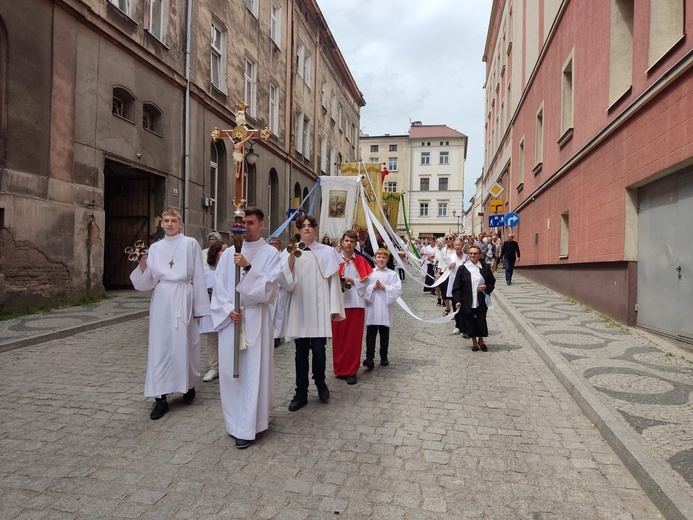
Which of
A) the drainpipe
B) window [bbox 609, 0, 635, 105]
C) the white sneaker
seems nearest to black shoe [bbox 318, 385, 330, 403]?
the white sneaker

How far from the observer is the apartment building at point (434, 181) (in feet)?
227

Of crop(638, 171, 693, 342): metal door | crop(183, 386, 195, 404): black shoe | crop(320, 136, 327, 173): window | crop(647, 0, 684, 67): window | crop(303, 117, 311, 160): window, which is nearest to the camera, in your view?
crop(183, 386, 195, 404): black shoe

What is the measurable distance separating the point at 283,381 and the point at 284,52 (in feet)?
68.1

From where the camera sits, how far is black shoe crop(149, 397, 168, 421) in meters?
4.59

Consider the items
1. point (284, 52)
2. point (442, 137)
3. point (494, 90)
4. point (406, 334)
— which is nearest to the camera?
point (406, 334)

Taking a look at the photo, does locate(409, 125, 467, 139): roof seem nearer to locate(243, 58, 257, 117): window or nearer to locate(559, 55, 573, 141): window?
locate(243, 58, 257, 117): window

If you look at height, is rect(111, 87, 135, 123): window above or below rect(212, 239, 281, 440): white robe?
above

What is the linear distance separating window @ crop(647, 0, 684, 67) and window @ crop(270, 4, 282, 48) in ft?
56.1

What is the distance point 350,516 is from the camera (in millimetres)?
2967

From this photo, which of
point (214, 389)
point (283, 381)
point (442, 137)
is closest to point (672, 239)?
point (283, 381)

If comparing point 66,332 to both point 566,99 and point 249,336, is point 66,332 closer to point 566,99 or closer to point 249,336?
point 249,336

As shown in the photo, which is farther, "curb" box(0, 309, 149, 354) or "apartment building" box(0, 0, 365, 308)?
"apartment building" box(0, 0, 365, 308)

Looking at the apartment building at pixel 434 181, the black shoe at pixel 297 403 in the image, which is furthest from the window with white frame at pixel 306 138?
the apartment building at pixel 434 181

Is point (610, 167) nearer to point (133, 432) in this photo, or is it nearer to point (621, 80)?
point (621, 80)
